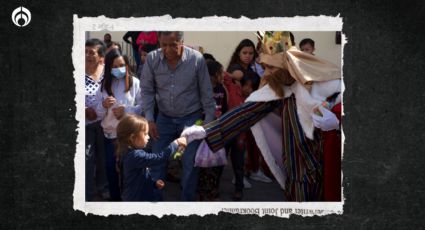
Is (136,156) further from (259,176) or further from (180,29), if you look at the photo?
(259,176)

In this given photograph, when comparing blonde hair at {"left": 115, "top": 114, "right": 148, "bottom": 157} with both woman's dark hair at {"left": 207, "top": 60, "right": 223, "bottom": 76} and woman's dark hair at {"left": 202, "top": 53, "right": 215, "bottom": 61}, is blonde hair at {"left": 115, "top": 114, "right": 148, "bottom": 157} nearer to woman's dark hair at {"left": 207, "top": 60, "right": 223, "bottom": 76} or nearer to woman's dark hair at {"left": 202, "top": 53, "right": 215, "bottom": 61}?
woman's dark hair at {"left": 202, "top": 53, "right": 215, "bottom": 61}

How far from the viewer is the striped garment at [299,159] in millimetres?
6387

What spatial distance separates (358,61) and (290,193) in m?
1.04

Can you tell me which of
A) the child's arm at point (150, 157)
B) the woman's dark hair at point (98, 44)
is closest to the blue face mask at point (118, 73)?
the woman's dark hair at point (98, 44)

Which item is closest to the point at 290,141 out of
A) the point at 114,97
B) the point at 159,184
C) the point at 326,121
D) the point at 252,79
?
the point at 326,121

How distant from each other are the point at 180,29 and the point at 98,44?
753 millimetres

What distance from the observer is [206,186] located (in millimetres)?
6770

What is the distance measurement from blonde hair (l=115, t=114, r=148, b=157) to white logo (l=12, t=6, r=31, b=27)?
0.92 meters

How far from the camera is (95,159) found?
693 centimetres

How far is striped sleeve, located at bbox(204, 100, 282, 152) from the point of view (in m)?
6.46

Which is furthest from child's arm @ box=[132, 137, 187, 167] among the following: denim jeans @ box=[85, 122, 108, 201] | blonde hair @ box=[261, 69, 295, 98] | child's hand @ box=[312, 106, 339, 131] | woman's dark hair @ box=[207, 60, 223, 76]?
woman's dark hair @ box=[207, 60, 223, 76]

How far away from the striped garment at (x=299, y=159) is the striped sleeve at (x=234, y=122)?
0.15 meters

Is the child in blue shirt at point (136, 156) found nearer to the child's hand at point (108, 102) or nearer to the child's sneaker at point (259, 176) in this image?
the child's hand at point (108, 102)

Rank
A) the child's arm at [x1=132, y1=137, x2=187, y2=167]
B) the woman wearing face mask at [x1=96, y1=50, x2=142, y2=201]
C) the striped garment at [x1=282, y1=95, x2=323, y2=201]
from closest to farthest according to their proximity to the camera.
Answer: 1. the child's arm at [x1=132, y1=137, x2=187, y2=167]
2. the striped garment at [x1=282, y1=95, x2=323, y2=201]
3. the woman wearing face mask at [x1=96, y1=50, x2=142, y2=201]
